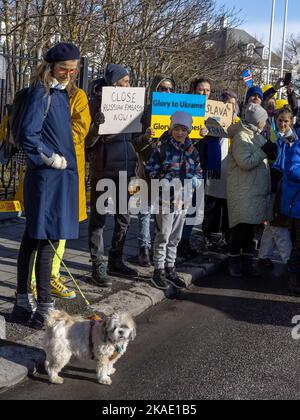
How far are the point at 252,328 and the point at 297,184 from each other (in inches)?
70.8

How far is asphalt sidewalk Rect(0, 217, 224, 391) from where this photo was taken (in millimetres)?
3904

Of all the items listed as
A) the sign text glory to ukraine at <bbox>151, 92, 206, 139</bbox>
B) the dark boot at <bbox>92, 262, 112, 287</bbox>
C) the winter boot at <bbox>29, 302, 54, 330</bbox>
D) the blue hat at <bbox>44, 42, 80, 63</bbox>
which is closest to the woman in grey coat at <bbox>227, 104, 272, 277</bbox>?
the sign text glory to ukraine at <bbox>151, 92, 206, 139</bbox>

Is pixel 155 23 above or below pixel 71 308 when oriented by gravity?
above

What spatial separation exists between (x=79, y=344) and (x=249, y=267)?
3420 millimetres

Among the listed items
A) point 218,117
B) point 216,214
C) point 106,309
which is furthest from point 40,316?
point 218,117

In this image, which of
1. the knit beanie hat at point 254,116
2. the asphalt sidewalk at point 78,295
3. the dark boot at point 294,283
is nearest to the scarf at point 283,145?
the knit beanie hat at point 254,116

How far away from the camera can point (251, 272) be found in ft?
22.0

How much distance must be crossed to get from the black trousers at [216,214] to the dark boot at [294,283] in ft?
4.24

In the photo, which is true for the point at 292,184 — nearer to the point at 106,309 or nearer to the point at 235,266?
the point at 235,266

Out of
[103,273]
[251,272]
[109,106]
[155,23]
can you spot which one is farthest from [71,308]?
[155,23]

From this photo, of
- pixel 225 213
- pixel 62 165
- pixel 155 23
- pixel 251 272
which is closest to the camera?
pixel 62 165

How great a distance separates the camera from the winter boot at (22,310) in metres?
4.45

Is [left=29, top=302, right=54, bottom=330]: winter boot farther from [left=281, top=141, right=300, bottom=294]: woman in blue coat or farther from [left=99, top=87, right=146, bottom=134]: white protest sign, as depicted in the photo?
[left=281, top=141, right=300, bottom=294]: woman in blue coat
